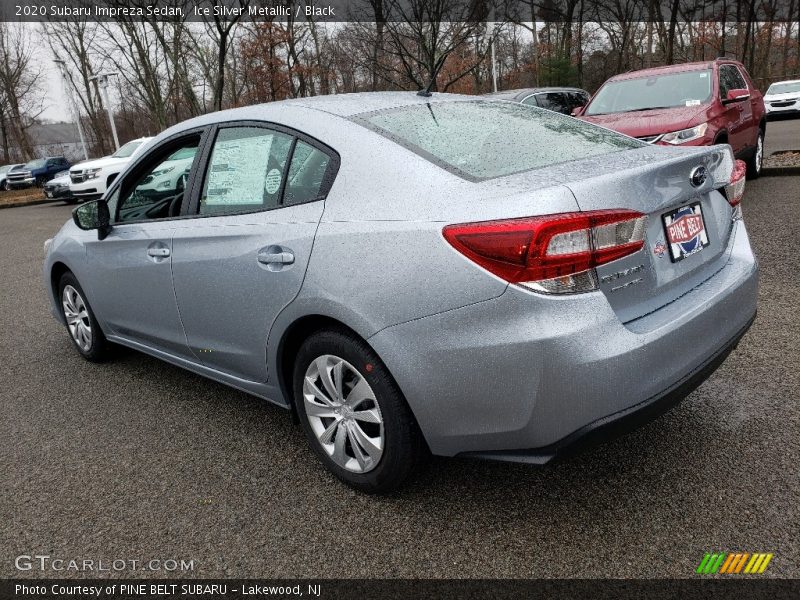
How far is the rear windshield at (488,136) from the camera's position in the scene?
2.52m

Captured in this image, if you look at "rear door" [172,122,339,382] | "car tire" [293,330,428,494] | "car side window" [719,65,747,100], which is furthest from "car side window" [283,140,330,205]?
"car side window" [719,65,747,100]

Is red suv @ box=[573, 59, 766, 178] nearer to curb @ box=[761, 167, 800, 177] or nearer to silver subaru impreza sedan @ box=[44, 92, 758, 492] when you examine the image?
curb @ box=[761, 167, 800, 177]

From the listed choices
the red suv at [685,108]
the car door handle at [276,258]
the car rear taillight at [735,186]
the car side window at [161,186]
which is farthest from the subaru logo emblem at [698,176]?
the red suv at [685,108]

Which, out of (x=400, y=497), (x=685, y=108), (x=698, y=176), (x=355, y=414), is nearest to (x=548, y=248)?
(x=698, y=176)

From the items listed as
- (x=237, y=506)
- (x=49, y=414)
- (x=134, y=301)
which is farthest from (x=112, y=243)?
(x=237, y=506)

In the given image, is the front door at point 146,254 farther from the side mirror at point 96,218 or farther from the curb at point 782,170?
the curb at point 782,170

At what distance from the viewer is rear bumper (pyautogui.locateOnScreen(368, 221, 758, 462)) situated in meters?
2.07

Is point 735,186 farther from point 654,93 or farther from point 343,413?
point 654,93

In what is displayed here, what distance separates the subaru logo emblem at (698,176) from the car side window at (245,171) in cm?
161

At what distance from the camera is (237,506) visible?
2.79 meters

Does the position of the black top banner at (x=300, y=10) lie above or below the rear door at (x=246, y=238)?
above

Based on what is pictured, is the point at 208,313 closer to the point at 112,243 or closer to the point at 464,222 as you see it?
the point at 112,243

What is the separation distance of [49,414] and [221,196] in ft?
6.04

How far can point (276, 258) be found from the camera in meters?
2.72
